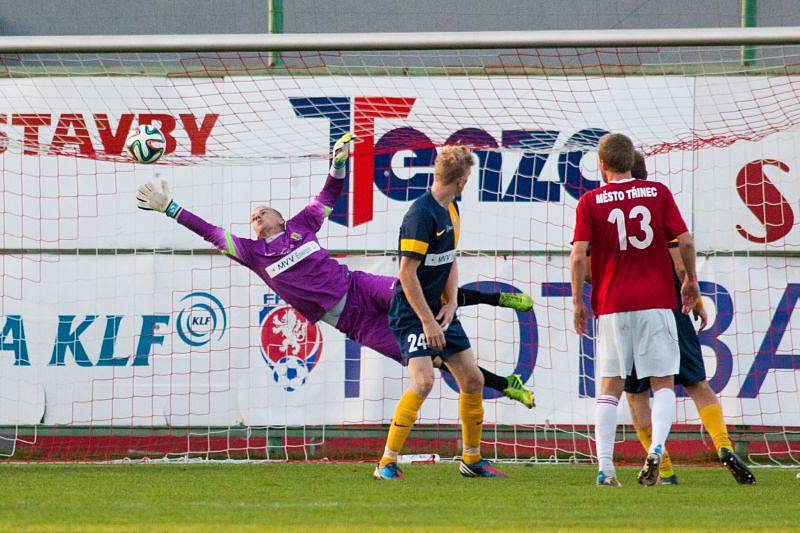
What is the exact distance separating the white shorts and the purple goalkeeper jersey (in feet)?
7.33

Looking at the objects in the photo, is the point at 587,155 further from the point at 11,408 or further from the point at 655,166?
the point at 11,408

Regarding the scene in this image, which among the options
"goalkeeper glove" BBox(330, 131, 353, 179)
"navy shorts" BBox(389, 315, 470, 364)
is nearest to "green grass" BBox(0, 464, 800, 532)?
"navy shorts" BBox(389, 315, 470, 364)

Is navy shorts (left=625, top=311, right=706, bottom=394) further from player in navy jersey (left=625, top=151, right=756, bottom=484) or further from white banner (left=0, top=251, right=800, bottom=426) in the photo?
white banner (left=0, top=251, right=800, bottom=426)

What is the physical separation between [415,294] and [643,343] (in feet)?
4.15

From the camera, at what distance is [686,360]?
22.4ft

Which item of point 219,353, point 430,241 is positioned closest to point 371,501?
point 430,241

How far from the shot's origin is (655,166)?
9281 mm

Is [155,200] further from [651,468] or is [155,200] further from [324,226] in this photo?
[651,468]

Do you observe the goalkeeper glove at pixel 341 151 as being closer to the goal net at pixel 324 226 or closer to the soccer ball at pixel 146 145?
the soccer ball at pixel 146 145

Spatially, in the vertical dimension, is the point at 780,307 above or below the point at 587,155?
below

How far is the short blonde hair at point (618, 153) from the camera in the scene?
20.5ft

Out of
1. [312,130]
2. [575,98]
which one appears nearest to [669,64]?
[575,98]

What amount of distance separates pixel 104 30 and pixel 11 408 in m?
3.20

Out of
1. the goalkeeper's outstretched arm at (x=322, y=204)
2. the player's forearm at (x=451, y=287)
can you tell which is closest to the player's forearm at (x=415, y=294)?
the player's forearm at (x=451, y=287)
